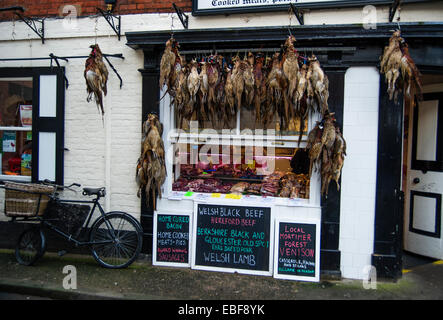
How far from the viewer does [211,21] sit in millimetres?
5027

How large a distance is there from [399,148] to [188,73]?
3256 mm

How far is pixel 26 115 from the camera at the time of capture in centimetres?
589

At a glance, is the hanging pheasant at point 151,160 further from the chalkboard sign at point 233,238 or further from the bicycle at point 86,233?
the chalkboard sign at point 233,238

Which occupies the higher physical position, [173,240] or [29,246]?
[173,240]

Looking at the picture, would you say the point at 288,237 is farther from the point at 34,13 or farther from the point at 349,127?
the point at 34,13

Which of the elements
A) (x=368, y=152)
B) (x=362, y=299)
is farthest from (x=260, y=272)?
(x=368, y=152)

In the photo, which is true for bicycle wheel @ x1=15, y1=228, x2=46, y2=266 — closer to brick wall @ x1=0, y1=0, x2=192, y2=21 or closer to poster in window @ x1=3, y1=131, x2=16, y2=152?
poster in window @ x1=3, y1=131, x2=16, y2=152

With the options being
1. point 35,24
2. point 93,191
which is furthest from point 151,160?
point 35,24

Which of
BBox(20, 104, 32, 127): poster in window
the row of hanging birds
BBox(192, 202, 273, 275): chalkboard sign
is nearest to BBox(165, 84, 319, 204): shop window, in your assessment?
the row of hanging birds

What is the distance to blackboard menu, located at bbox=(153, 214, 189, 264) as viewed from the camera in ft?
16.3

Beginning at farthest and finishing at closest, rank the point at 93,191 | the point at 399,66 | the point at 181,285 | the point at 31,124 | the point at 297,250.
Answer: the point at 31,124
the point at 93,191
the point at 297,250
the point at 181,285
the point at 399,66

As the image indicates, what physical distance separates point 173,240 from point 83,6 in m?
4.32

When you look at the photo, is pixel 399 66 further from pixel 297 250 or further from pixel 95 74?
pixel 95 74

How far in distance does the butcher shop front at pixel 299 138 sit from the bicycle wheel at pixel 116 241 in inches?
14.4
